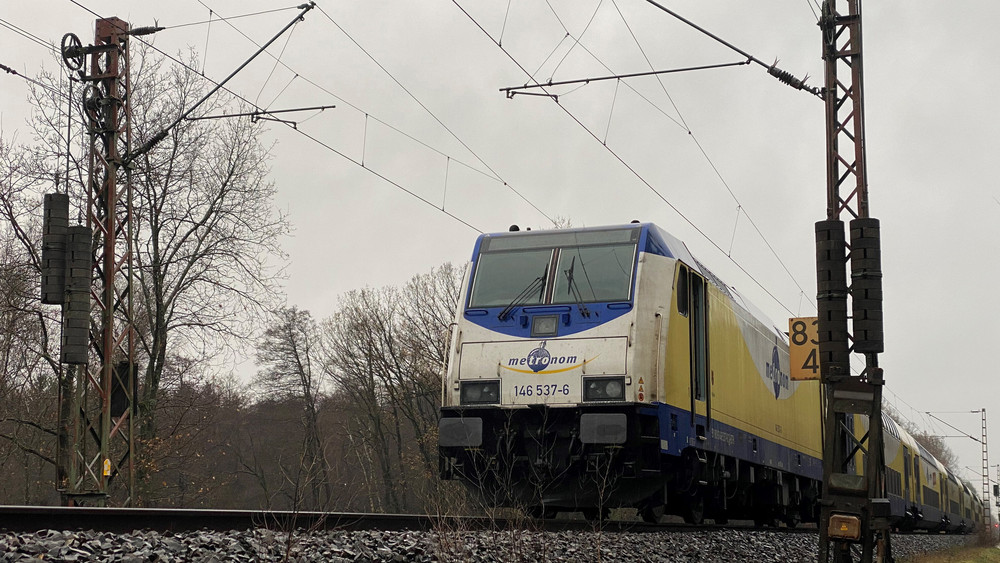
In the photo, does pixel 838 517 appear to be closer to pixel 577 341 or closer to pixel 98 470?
pixel 577 341

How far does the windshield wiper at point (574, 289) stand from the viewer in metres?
12.0

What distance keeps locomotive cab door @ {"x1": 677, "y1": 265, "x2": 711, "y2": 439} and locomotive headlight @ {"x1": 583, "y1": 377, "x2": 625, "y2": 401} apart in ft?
4.82

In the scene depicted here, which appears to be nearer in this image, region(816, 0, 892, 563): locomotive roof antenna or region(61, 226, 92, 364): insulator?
region(816, 0, 892, 563): locomotive roof antenna

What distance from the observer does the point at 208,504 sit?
30.9 m

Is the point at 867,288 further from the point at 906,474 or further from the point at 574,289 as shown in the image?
the point at 906,474

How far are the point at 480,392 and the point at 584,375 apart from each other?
3.95ft

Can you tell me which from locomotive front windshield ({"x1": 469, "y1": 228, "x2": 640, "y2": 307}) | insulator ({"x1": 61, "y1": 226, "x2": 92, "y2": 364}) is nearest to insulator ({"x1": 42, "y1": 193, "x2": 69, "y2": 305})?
insulator ({"x1": 61, "y1": 226, "x2": 92, "y2": 364})

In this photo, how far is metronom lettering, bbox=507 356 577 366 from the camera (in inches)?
461

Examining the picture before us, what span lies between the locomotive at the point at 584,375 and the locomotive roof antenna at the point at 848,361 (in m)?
1.67

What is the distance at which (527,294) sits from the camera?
12414 mm

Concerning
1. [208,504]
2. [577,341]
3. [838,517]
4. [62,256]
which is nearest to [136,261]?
[208,504]

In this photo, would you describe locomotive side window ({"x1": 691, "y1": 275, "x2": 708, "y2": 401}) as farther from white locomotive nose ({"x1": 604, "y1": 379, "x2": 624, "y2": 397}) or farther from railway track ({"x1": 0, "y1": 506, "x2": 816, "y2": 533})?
railway track ({"x1": 0, "y1": 506, "x2": 816, "y2": 533})

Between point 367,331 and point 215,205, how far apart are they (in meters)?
17.5

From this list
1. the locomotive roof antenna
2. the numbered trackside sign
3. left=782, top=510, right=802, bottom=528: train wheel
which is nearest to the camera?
the locomotive roof antenna
